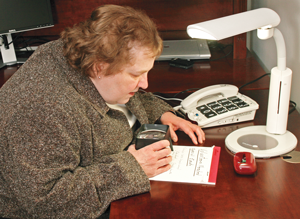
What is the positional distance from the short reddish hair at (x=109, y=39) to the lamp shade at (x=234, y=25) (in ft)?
0.48

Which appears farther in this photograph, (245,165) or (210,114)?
(210,114)

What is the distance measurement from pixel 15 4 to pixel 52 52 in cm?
103

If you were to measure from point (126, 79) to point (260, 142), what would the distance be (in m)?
0.49

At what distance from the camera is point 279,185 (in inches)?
35.4

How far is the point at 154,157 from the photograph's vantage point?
100 centimetres

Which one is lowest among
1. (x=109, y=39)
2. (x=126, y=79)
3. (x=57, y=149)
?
(x=57, y=149)

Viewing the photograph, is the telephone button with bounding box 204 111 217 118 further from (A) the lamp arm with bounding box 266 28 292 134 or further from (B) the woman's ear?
(B) the woman's ear

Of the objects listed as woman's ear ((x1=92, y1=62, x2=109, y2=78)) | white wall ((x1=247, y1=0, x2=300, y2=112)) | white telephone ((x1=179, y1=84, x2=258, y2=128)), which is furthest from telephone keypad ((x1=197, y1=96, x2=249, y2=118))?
woman's ear ((x1=92, y1=62, x2=109, y2=78))

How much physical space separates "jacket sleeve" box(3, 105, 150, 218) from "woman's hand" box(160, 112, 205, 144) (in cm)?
30

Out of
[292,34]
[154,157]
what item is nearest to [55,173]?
[154,157]

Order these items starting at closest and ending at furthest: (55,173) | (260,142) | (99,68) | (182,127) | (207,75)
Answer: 1. (55,173)
2. (99,68)
3. (260,142)
4. (182,127)
5. (207,75)

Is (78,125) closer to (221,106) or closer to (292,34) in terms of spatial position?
(221,106)

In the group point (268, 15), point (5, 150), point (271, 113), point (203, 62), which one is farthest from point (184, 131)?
point (203, 62)

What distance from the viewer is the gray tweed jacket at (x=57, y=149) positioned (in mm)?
833
